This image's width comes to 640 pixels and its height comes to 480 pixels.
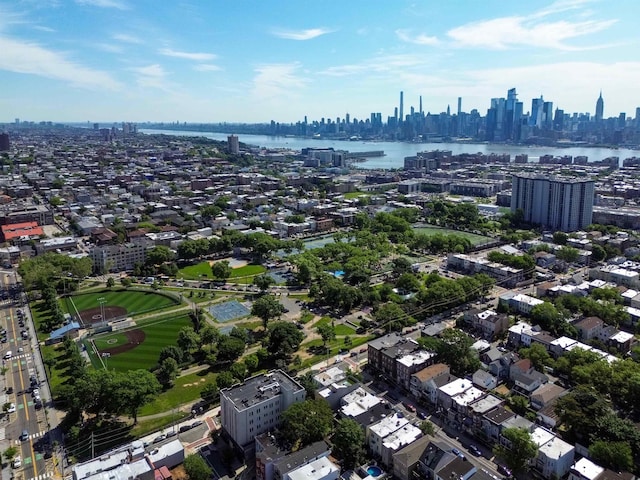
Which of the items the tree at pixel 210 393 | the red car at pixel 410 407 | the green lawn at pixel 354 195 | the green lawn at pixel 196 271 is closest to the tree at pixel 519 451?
the red car at pixel 410 407

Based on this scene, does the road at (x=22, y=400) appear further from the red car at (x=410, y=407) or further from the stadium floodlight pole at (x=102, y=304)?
the red car at (x=410, y=407)

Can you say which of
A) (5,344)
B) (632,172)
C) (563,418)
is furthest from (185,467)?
(632,172)

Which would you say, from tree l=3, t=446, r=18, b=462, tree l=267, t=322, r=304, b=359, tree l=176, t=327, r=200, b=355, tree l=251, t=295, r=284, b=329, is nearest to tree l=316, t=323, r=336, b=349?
tree l=267, t=322, r=304, b=359

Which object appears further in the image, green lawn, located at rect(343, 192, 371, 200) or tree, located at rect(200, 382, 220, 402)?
green lawn, located at rect(343, 192, 371, 200)

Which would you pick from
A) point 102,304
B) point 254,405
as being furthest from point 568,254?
point 102,304

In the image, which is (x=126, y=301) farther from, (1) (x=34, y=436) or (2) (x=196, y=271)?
(1) (x=34, y=436)

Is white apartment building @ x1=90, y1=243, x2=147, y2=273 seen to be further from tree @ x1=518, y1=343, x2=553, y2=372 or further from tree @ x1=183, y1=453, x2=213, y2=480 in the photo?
tree @ x1=518, y1=343, x2=553, y2=372
